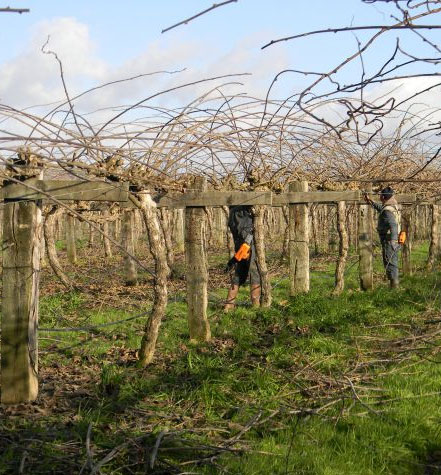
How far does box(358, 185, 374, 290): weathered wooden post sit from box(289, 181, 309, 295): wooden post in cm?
132

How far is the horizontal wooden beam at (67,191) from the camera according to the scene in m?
4.47

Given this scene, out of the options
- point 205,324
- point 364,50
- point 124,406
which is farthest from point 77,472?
point 205,324

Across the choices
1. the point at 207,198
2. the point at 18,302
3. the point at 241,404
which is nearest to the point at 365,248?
the point at 207,198

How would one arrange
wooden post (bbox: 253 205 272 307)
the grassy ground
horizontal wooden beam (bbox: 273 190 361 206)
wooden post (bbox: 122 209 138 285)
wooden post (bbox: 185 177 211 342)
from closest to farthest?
the grassy ground → wooden post (bbox: 185 177 211 342) → wooden post (bbox: 253 205 272 307) → horizontal wooden beam (bbox: 273 190 361 206) → wooden post (bbox: 122 209 138 285)

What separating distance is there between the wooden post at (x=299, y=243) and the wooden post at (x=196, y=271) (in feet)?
9.87

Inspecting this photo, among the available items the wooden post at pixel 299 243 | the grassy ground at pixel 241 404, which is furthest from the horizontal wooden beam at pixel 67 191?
the wooden post at pixel 299 243

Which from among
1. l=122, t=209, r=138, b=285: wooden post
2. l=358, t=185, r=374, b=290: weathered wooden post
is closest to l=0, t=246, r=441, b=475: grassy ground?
l=358, t=185, r=374, b=290: weathered wooden post

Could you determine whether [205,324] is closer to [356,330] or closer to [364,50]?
[356,330]

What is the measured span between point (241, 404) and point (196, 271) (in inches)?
87.6

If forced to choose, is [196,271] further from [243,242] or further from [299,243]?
[299,243]

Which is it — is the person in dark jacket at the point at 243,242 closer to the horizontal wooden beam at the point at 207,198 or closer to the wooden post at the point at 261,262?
the wooden post at the point at 261,262

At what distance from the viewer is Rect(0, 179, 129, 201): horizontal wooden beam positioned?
176 inches

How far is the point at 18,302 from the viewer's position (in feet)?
14.8

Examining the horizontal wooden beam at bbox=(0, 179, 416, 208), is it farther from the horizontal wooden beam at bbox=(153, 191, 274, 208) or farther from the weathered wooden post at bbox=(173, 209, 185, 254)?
the weathered wooden post at bbox=(173, 209, 185, 254)
